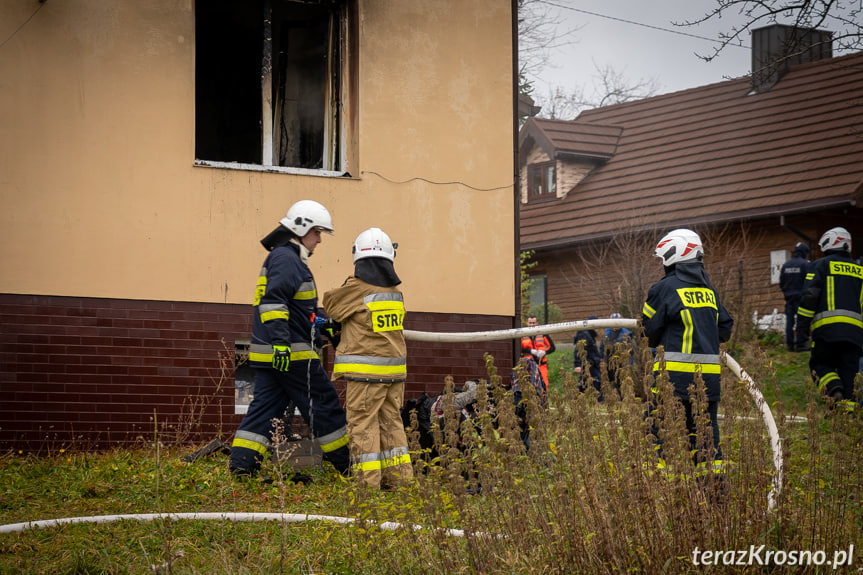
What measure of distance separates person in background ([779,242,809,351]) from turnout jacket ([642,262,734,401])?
10516 millimetres

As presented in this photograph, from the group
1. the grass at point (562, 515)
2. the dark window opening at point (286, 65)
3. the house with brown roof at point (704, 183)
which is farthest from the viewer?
the house with brown roof at point (704, 183)

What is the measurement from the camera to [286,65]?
10172mm

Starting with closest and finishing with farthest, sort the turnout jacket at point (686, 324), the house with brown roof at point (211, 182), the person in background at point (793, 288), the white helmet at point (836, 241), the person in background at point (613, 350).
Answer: the person in background at point (613, 350)
the turnout jacket at point (686, 324)
the house with brown roof at point (211, 182)
the white helmet at point (836, 241)
the person in background at point (793, 288)

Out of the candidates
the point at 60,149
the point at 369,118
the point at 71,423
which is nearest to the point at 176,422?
the point at 71,423

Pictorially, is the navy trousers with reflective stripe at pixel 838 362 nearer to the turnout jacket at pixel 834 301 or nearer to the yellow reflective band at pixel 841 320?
the turnout jacket at pixel 834 301

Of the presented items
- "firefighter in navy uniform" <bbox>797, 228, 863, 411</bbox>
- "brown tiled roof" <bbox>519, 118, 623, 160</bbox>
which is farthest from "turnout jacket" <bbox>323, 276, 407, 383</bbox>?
"brown tiled roof" <bbox>519, 118, 623, 160</bbox>

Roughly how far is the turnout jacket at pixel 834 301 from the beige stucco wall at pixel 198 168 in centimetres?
321

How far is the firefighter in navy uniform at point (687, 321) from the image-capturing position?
731 centimetres

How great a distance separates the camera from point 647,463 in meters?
4.98

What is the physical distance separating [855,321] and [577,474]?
20.0 feet

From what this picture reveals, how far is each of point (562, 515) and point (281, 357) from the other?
312 centimetres

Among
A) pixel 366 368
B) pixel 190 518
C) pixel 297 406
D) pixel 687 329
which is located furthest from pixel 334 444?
pixel 687 329

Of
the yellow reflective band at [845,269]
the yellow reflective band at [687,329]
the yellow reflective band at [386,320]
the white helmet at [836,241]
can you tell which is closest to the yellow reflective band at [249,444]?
the yellow reflective band at [386,320]

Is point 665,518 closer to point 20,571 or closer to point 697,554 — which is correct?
point 697,554
